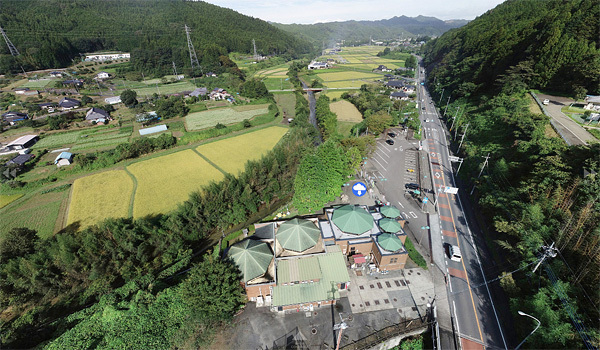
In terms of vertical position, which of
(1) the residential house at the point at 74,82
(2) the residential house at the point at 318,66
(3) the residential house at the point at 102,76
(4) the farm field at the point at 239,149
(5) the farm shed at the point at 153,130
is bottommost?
(4) the farm field at the point at 239,149

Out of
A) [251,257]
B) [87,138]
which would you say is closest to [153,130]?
[87,138]

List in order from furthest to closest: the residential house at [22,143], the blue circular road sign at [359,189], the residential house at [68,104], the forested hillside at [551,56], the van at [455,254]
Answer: the residential house at [68,104]
the residential house at [22,143]
the forested hillside at [551,56]
the blue circular road sign at [359,189]
the van at [455,254]

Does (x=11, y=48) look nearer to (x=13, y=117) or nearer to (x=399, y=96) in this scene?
(x=13, y=117)

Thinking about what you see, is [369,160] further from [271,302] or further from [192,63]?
[192,63]

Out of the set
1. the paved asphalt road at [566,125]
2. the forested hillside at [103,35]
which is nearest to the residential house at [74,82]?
the forested hillside at [103,35]

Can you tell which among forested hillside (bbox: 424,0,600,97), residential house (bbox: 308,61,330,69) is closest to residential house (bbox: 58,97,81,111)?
residential house (bbox: 308,61,330,69)

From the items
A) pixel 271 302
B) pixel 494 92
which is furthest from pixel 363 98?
pixel 271 302

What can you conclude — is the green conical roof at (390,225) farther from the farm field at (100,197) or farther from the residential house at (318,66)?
the residential house at (318,66)
